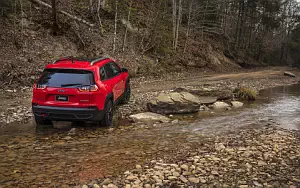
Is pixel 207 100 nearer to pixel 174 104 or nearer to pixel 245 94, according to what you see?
pixel 174 104

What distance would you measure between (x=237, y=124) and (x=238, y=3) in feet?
107

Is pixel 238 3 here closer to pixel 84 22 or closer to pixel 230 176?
pixel 84 22

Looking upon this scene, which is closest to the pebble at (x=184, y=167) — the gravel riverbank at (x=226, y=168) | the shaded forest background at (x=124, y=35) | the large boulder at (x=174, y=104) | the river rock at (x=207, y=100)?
the gravel riverbank at (x=226, y=168)

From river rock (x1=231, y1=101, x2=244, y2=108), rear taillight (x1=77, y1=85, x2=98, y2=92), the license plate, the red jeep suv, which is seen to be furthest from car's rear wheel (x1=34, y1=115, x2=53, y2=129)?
river rock (x1=231, y1=101, x2=244, y2=108)

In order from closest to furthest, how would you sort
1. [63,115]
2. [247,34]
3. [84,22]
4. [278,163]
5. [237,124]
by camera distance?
[278,163] < [63,115] < [237,124] < [84,22] < [247,34]

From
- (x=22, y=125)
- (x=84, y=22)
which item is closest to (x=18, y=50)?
(x=84, y=22)

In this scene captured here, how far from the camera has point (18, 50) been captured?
15.5 metres

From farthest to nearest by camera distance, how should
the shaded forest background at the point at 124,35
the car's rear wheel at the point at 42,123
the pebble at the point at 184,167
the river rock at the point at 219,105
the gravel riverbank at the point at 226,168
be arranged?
1. the shaded forest background at the point at 124,35
2. the river rock at the point at 219,105
3. the car's rear wheel at the point at 42,123
4. the pebble at the point at 184,167
5. the gravel riverbank at the point at 226,168

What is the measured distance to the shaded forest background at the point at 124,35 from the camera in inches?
632

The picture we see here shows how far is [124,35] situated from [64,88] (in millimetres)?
16169

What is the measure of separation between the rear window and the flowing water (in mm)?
1362

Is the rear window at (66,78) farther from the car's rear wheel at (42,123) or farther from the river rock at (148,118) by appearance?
the river rock at (148,118)

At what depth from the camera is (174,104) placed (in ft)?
34.1

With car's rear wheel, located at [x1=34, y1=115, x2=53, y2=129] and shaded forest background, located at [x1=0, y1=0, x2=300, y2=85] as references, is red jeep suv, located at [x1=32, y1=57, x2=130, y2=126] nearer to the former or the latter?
car's rear wheel, located at [x1=34, y1=115, x2=53, y2=129]
